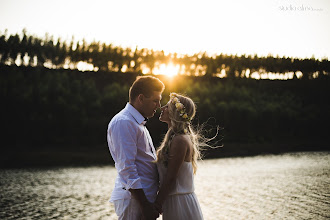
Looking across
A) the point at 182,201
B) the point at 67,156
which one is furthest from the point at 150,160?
the point at 67,156

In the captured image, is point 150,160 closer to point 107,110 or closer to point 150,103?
point 150,103

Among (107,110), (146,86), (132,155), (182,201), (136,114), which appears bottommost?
(182,201)

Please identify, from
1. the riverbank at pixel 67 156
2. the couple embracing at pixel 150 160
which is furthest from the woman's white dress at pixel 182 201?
the riverbank at pixel 67 156

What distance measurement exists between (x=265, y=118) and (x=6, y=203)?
129ft

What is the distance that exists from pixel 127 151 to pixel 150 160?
32 cm

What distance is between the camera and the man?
3.12 m

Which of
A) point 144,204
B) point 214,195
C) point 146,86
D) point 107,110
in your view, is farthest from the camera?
point 107,110

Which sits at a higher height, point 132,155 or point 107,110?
point 107,110

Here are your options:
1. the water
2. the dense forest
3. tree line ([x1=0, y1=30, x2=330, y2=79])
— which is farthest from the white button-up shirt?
tree line ([x1=0, y1=30, x2=330, y2=79])

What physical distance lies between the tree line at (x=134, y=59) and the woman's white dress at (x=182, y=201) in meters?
56.0

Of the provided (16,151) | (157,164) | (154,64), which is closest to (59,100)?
(16,151)

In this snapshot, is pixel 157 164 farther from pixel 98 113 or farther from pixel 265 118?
pixel 265 118

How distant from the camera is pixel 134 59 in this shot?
65000 mm

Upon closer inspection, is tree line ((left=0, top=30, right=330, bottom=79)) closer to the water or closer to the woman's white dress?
the water
